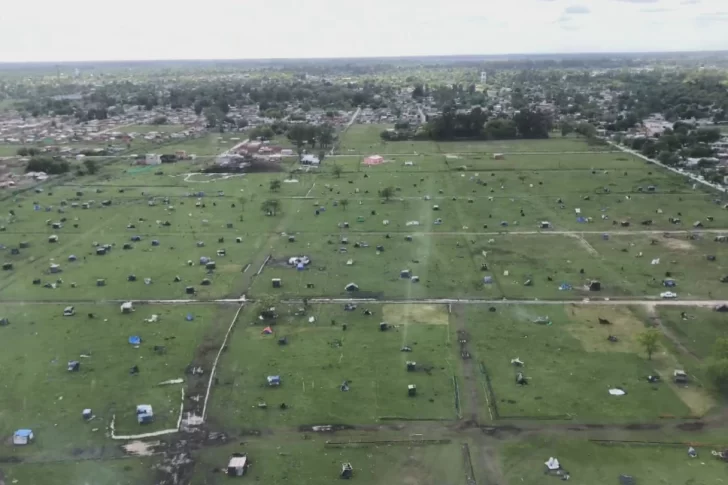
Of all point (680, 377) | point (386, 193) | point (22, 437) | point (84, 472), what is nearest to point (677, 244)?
point (680, 377)

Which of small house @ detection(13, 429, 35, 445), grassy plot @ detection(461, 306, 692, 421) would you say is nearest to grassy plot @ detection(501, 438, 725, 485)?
grassy plot @ detection(461, 306, 692, 421)

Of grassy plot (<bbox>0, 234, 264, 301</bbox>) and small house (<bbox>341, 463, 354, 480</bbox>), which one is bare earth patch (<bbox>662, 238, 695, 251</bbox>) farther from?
small house (<bbox>341, 463, 354, 480</bbox>)

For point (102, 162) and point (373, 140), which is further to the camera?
point (373, 140)

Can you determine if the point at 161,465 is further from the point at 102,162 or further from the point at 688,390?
the point at 102,162

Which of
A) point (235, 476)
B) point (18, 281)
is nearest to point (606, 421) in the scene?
point (235, 476)

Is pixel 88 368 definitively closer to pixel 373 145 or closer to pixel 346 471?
pixel 346 471

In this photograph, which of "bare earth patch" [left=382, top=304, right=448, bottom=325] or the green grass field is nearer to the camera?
the green grass field

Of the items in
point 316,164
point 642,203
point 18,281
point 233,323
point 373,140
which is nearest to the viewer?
point 233,323
